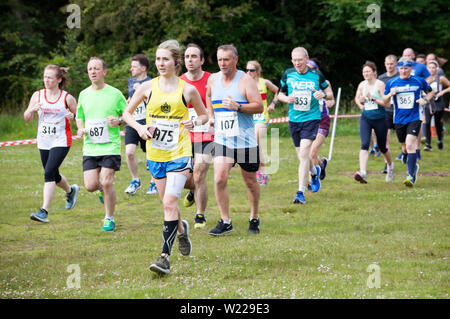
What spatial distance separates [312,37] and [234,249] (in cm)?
2383

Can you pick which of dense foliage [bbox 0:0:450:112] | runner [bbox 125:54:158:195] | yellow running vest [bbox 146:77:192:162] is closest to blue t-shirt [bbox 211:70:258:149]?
yellow running vest [bbox 146:77:192:162]

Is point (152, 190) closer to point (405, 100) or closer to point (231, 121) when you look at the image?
point (231, 121)

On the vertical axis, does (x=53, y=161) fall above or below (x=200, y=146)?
below

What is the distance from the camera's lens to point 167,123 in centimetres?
666

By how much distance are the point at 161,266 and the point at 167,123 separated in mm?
1382

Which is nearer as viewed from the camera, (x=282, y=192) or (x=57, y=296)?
(x=57, y=296)

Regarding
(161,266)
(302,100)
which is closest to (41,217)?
(161,266)

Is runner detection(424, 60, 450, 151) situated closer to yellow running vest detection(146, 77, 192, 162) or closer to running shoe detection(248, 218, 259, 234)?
running shoe detection(248, 218, 259, 234)

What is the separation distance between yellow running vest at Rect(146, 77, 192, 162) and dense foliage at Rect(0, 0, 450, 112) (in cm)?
1840

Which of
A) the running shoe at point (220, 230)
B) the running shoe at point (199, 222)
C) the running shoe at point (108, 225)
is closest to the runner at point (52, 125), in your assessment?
the running shoe at point (108, 225)

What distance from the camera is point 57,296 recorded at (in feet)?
18.9
